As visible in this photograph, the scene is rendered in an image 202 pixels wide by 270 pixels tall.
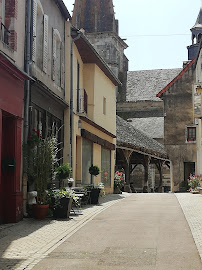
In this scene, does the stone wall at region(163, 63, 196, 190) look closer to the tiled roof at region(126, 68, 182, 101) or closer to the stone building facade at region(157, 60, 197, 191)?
the stone building facade at region(157, 60, 197, 191)

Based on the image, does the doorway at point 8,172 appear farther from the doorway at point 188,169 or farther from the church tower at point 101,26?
the church tower at point 101,26

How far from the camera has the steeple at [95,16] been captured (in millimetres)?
57406

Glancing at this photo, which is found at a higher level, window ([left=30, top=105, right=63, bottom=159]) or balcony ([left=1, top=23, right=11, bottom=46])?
balcony ([left=1, top=23, right=11, bottom=46])

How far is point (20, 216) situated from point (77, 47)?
8.07 meters

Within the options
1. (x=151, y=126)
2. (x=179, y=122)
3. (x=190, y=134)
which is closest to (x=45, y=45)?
(x=179, y=122)

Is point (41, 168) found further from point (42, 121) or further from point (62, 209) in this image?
point (42, 121)

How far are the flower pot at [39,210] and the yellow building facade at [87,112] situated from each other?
4.56 metres

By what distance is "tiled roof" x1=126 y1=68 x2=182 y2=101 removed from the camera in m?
53.1

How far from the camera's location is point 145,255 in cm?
692

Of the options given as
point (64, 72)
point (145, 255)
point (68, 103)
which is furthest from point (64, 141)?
point (145, 255)

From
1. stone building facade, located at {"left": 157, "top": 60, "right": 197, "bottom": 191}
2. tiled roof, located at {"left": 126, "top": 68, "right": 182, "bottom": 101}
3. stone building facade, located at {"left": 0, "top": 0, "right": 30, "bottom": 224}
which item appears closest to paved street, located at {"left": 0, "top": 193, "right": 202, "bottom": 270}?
stone building facade, located at {"left": 0, "top": 0, "right": 30, "bottom": 224}

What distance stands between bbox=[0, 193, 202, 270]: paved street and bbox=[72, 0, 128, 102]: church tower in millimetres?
46723

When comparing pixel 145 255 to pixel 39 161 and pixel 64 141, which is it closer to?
pixel 39 161

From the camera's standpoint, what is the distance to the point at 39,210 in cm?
1072
